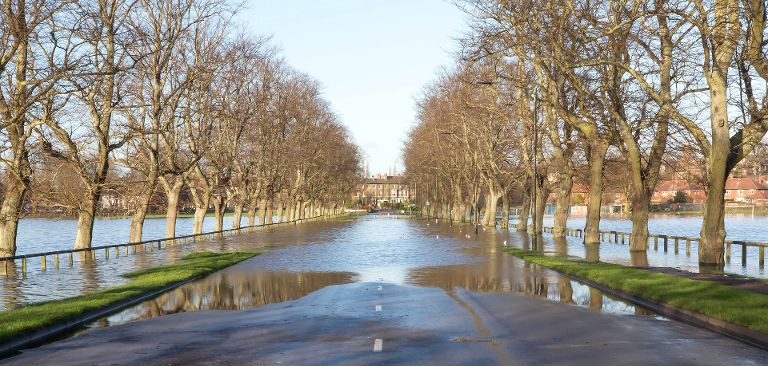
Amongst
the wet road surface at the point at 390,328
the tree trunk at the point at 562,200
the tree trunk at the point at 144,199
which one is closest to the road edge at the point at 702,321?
the wet road surface at the point at 390,328

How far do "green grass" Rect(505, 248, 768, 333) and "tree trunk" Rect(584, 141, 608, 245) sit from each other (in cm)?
1355

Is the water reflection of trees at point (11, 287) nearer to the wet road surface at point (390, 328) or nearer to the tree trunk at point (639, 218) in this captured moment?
the wet road surface at point (390, 328)

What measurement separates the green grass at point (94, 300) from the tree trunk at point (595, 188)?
19.6m

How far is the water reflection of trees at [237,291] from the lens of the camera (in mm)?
19109

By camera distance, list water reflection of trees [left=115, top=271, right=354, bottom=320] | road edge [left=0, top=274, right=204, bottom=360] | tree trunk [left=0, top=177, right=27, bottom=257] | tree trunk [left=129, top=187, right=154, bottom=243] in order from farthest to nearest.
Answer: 1. tree trunk [left=129, top=187, right=154, bottom=243]
2. tree trunk [left=0, top=177, right=27, bottom=257]
3. water reflection of trees [left=115, top=271, right=354, bottom=320]
4. road edge [left=0, top=274, right=204, bottom=360]

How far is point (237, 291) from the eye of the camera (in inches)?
898

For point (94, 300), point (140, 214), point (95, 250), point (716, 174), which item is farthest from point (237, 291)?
point (95, 250)

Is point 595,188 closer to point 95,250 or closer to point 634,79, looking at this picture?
point 634,79

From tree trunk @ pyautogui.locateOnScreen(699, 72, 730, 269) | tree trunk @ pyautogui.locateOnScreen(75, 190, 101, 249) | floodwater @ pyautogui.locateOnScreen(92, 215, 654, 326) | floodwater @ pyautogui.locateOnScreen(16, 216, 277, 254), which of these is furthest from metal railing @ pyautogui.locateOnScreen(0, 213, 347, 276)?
tree trunk @ pyautogui.locateOnScreen(699, 72, 730, 269)

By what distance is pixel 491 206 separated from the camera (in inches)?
3095

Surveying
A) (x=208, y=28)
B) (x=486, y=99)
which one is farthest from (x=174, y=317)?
(x=486, y=99)

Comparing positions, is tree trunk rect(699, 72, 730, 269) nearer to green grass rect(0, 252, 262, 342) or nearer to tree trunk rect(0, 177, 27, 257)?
green grass rect(0, 252, 262, 342)

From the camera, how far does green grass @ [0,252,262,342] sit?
48.7 feet

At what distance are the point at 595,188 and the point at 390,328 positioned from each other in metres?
28.6
